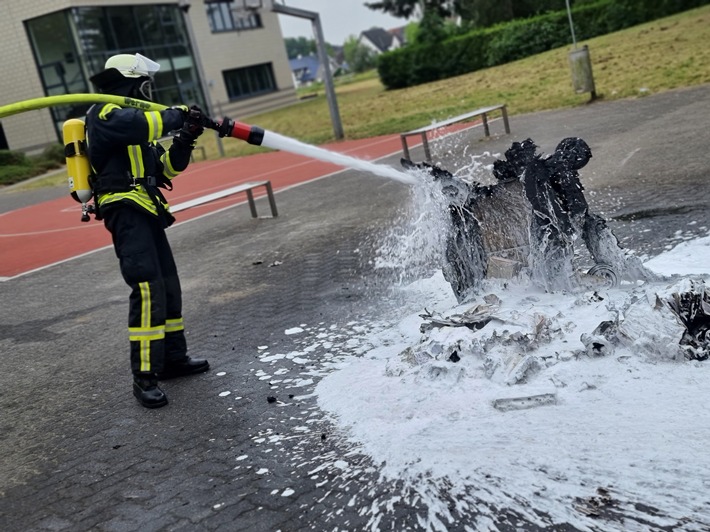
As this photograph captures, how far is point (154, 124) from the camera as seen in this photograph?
14.7 feet

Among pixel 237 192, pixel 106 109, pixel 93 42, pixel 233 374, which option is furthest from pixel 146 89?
pixel 93 42

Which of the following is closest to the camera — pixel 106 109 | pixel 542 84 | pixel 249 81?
pixel 106 109

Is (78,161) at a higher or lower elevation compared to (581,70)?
higher

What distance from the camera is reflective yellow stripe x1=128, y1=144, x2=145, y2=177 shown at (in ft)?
15.4

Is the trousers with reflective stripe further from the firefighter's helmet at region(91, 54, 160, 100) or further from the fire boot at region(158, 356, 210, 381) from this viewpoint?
the firefighter's helmet at region(91, 54, 160, 100)

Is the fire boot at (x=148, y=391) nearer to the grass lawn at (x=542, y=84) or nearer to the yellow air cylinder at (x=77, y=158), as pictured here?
the yellow air cylinder at (x=77, y=158)

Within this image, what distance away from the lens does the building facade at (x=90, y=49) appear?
3456cm

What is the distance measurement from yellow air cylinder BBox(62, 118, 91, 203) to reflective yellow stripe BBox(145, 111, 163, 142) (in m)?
0.50

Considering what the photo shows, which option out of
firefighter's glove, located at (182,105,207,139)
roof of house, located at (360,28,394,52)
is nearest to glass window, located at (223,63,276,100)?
firefighter's glove, located at (182,105,207,139)

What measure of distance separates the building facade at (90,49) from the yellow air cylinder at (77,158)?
89.6 ft

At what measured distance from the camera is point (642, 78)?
715 inches

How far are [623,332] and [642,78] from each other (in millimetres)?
16117

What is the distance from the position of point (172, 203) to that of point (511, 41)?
69.1 ft

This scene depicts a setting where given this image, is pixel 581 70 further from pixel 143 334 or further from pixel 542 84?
pixel 143 334
